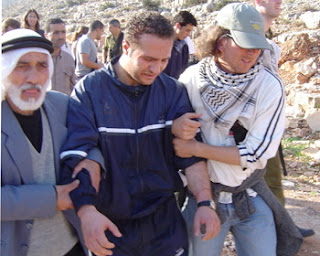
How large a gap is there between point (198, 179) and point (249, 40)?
29.4 inches

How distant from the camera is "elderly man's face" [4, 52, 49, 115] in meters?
1.90

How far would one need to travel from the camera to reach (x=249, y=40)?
2.18 metres

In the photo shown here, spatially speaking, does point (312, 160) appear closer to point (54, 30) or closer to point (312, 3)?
point (54, 30)

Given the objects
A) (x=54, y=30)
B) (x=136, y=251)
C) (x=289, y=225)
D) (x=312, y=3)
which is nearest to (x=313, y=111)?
(x=54, y=30)

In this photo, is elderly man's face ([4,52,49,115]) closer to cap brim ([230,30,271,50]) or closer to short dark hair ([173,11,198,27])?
cap brim ([230,30,271,50])

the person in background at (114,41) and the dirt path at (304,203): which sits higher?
the person in background at (114,41)

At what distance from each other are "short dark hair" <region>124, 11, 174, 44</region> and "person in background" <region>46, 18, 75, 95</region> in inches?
132

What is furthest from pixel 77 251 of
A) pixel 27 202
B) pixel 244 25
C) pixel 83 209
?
pixel 244 25

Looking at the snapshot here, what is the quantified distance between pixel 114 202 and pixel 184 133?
49 cm

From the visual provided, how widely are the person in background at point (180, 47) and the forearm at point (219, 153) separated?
294cm

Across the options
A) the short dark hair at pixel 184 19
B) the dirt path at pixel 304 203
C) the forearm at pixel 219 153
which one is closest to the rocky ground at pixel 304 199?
the dirt path at pixel 304 203

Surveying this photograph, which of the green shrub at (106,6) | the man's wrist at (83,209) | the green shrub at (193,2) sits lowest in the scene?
the green shrub at (106,6)

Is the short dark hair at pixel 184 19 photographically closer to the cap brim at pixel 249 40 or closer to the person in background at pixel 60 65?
the person in background at pixel 60 65

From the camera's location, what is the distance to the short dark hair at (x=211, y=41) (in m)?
2.34
